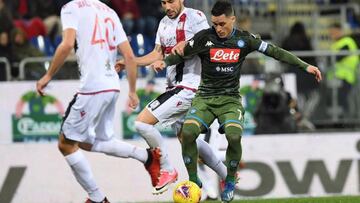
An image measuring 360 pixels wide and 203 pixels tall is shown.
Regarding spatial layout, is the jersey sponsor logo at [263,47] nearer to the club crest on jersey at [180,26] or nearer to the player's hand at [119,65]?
the club crest on jersey at [180,26]

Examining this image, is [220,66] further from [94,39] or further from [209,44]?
[94,39]

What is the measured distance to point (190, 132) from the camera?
42.1 feet

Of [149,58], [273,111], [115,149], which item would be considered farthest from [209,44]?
[273,111]

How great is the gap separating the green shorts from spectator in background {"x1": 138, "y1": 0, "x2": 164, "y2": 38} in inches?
386

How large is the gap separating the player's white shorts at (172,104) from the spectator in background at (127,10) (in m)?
8.86

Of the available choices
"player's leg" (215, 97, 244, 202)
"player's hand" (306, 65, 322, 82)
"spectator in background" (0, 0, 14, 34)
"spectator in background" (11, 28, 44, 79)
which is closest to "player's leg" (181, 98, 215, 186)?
"player's leg" (215, 97, 244, 202)

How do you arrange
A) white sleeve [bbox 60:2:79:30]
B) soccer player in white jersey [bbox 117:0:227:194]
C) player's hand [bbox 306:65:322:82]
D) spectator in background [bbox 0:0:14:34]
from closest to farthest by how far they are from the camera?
white sleeve [bbox 60:2:79:30], player's hand [bbox 306:65:322:82], soccer player in white jersey [bbox 117:0:227:194], spectator in background [bbox 0:0:14:34]

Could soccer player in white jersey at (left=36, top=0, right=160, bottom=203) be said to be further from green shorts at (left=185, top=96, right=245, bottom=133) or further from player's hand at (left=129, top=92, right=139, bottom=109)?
green shorts at (left=185, top=96, right=245, bottom=133)

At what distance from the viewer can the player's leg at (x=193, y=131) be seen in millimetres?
12844

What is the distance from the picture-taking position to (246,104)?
19609mm

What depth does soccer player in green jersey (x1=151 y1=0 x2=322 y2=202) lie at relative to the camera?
13.0 m

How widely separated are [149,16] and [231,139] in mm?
11003

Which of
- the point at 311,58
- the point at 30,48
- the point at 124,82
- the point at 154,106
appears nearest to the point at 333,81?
the point at 311,58

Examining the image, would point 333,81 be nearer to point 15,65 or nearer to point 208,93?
point 15,65
